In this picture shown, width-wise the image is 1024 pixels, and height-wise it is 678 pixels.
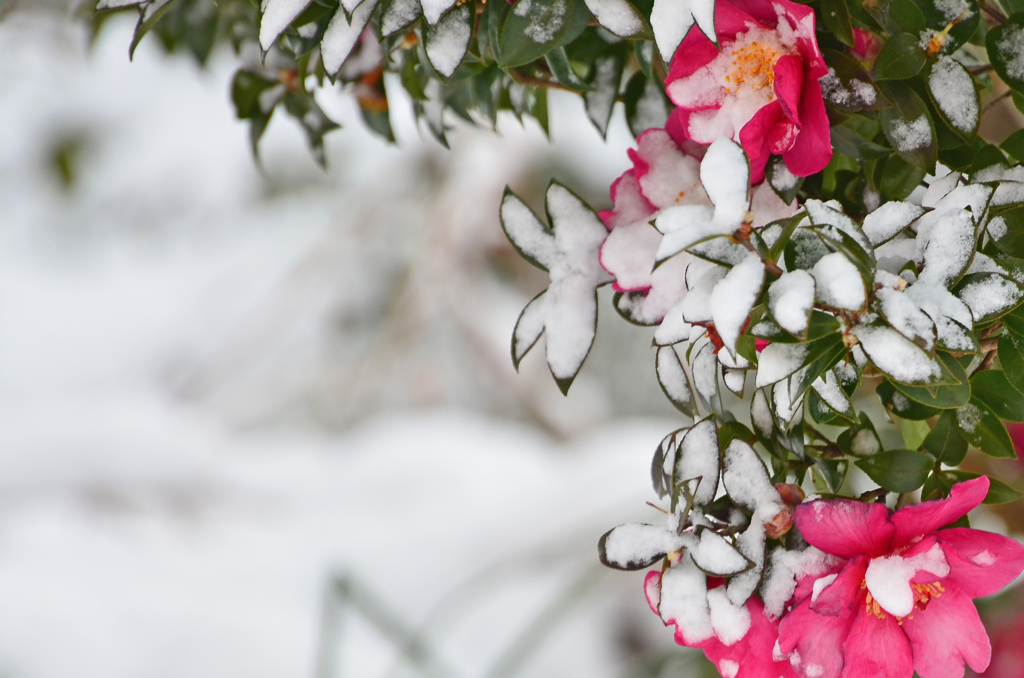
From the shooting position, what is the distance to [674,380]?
13.6 inches

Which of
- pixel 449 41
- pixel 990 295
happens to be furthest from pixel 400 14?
pixel 990 295

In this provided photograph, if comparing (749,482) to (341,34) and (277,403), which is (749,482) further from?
(277,403)

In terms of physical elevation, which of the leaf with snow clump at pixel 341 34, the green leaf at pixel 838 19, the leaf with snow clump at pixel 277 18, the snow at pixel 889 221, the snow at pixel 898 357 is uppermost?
the leaf with snow clump at pixel 277 18

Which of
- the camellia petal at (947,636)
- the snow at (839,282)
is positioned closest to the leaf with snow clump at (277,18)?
the snow at (839,282)

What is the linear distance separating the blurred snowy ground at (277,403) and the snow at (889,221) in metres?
0.90

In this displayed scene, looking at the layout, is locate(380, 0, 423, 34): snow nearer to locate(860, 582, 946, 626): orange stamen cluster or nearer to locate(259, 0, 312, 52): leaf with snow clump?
locate(259, 0, 312, 52): leaf with snow clump

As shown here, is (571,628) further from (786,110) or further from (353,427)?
(786,110)

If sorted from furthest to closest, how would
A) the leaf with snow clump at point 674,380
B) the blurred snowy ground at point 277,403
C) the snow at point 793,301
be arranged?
the blurred snowy ground at point 277,403
the leaf with snow clump at point 674,380
the snow at point 793,301

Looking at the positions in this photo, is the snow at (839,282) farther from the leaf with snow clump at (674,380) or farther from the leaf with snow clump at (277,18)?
the leaf with snow clump at (277,18)

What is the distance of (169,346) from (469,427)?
2.41ft

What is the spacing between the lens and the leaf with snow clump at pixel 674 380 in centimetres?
34

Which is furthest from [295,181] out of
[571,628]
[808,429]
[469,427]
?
[808,429]

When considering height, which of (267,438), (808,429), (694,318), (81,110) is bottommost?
(267,438)

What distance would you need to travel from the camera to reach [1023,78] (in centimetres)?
31
